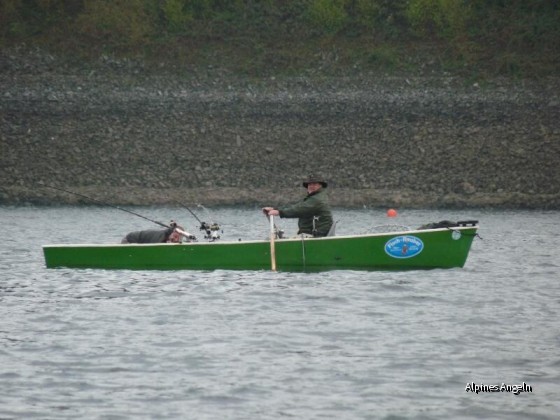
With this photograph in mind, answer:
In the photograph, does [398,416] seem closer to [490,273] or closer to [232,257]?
[232,257]

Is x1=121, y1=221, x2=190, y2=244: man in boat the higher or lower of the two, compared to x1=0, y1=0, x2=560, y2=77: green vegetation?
lower

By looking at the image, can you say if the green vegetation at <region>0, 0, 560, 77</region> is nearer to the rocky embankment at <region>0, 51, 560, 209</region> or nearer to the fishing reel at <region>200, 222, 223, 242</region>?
the rocky embankment at <region>0, 51, 560, 209</region>

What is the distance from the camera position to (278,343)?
18.5 metres

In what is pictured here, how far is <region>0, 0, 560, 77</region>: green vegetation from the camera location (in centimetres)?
6862

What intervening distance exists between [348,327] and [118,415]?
609 cm

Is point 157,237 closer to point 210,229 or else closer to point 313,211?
point 210,229

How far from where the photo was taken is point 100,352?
1780cm

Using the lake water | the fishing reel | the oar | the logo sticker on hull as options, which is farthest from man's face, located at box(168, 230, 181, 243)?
the logo sticker on hull

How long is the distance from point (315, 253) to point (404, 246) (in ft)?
5.42

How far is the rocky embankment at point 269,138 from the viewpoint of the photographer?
5662cm

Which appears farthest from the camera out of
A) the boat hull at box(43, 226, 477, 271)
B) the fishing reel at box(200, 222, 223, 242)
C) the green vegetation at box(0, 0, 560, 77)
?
the green vegetation at box(0, 0, 560, 77)

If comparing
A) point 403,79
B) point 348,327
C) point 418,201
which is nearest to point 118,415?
point 348,327

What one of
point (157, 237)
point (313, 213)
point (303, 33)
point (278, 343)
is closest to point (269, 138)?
point (303, 33)

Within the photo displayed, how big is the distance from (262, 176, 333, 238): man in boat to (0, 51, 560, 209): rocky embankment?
29.6m
